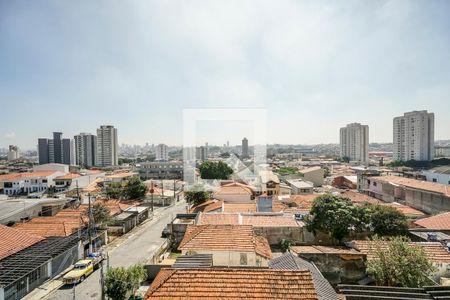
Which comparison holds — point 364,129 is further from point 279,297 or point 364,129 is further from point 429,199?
point 279,297

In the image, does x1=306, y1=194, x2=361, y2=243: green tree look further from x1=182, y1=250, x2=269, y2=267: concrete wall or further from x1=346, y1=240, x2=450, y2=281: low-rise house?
x1=182, y1=250, x2=269, y2=267: concrete wall

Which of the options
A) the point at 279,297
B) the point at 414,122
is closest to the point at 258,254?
the point at 279,297

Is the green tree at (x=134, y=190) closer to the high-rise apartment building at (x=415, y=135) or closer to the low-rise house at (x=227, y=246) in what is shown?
the low-rise house at (x=227, y=246)

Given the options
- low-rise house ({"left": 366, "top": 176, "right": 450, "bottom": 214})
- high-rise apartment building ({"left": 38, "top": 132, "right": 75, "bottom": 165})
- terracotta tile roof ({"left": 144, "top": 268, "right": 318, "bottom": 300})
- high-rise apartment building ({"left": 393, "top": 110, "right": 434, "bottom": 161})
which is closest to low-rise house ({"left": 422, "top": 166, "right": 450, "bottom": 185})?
low-rise house ({"left": 366, "top": 176, "right": 450, "bottom": 214})

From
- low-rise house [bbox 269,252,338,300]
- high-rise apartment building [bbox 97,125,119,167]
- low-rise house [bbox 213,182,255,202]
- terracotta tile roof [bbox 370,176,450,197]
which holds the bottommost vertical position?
low-rise house [bbox 213,182,255,202]

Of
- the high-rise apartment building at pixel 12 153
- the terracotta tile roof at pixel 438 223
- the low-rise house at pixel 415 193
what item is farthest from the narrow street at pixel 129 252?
the high-rise apartment building at pixel 12 153

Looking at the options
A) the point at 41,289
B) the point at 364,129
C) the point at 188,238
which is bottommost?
the point at 41,289
